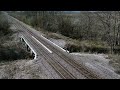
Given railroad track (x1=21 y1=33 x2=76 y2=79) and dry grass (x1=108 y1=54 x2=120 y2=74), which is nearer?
railroad track (x1=21 y1=33 x2=76 y2=79)

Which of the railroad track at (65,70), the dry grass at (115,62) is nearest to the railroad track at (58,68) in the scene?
the railroad track at (65,70)

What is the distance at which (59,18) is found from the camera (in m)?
43.7

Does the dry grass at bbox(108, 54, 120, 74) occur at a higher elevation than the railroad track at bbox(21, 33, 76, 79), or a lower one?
lower

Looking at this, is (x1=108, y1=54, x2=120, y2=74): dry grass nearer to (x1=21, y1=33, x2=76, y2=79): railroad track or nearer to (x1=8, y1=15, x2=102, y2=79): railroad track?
(x1=8, y1=15, x2=102, y2=79): railroad track

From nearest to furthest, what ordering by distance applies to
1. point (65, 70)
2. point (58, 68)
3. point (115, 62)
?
point (65, 70), point (58, 68), point (115, 62)

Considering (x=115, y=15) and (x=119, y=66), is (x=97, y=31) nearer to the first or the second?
(x=115, y=15)

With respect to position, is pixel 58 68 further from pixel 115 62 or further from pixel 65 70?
pixel 115 62

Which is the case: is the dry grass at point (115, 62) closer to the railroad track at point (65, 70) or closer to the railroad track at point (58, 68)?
the railroad track at point (65, 70)

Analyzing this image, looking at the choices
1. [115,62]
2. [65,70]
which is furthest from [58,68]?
[115,62]

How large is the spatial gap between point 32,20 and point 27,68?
41220 millimetres

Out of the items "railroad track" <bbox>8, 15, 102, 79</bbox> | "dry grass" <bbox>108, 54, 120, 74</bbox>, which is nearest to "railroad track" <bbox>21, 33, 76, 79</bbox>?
"railroad track" <bbox>8, 15, 102, 79</bbox>
